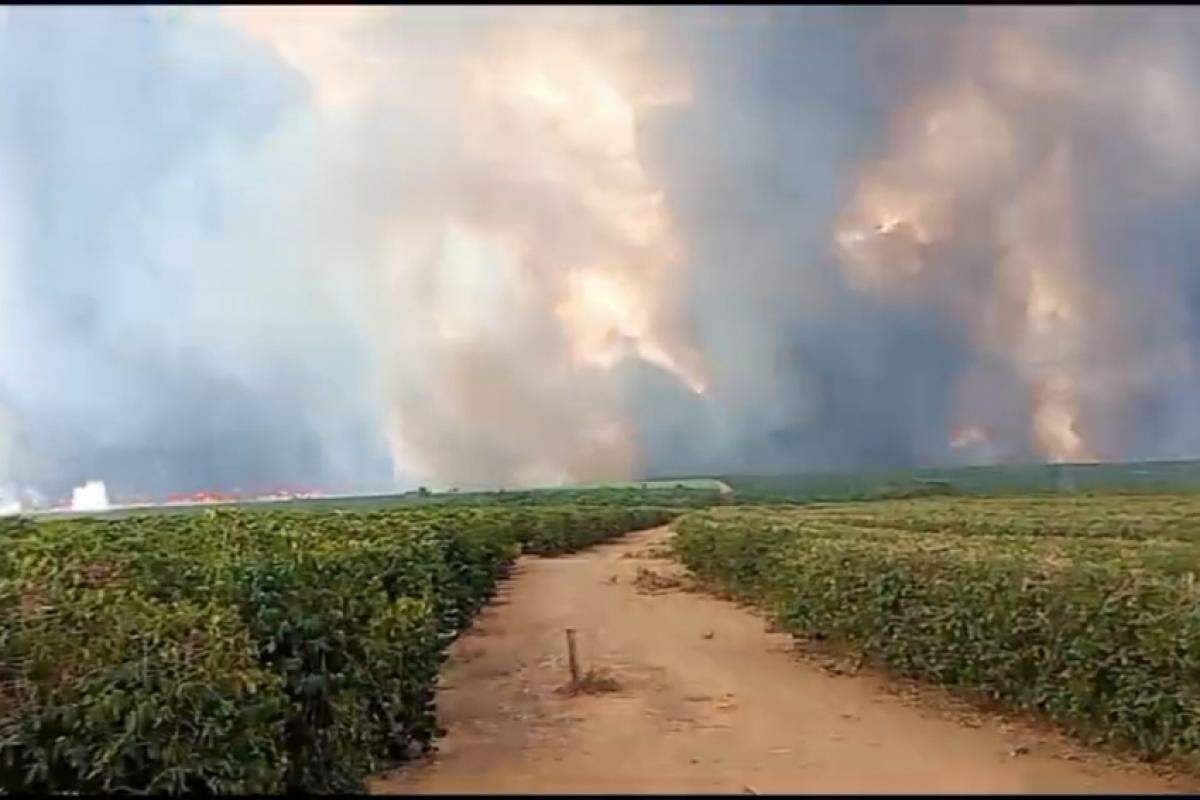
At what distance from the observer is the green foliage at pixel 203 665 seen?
10.4ft

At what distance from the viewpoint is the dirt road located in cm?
465

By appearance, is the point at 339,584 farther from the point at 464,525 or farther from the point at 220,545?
the point at 464,525

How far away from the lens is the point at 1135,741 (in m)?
4.96

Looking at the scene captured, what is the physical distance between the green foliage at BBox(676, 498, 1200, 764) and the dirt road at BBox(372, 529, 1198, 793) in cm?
20

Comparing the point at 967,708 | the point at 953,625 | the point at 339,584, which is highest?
the point at 339,584

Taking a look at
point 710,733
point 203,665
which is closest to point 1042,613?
point 710,733

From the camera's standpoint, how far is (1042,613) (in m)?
5.55

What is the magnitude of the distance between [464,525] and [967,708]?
932cm

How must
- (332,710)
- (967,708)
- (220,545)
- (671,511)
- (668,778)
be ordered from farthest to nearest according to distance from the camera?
1. (671,511)
2. (967,708)
3. (220,545)
4. (668,778)
5. (332,710)

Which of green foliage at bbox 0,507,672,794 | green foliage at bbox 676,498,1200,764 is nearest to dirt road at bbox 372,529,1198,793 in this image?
green foliage at bbox 676,498,1200,764

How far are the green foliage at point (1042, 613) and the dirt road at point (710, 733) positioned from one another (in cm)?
20

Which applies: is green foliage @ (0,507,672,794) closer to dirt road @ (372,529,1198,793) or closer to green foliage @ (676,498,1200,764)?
dirt road @ (372,529,1198,793)

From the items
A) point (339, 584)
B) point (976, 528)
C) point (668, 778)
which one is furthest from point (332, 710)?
point (976, 528)

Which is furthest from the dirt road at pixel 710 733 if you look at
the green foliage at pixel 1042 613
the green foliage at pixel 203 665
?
the green foliage at pixel 203 665
